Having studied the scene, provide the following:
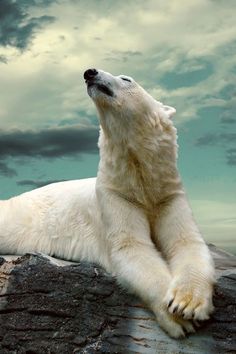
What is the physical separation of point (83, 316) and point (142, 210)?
129 centimetres

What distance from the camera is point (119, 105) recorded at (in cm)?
702

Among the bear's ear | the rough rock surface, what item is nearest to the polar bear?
the bear's ear

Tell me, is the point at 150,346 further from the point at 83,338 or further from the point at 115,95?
the point at 115,95

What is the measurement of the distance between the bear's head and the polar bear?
0.03ft

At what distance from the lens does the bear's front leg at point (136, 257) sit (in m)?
6.56

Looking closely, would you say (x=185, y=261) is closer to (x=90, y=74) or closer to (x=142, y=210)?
(x=142, y=210)

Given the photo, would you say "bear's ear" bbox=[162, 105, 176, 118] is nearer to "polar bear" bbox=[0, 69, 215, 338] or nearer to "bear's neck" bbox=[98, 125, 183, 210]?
"polar bear" bbox=[0, 69, 215, 338]

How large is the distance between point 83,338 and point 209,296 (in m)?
1.42

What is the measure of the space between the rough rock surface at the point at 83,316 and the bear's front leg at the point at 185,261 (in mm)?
381

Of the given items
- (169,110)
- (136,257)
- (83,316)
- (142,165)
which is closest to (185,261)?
(136,257)

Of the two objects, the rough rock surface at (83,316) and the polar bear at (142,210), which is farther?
the rough rock surface at (83,316)

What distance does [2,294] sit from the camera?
7543 mm

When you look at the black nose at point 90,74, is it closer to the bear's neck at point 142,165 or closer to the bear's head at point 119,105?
the bear's head at point 119,105

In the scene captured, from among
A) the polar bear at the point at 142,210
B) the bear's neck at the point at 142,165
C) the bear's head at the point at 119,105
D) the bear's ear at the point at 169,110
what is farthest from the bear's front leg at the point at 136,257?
the bear's ear at the point at 169,110
